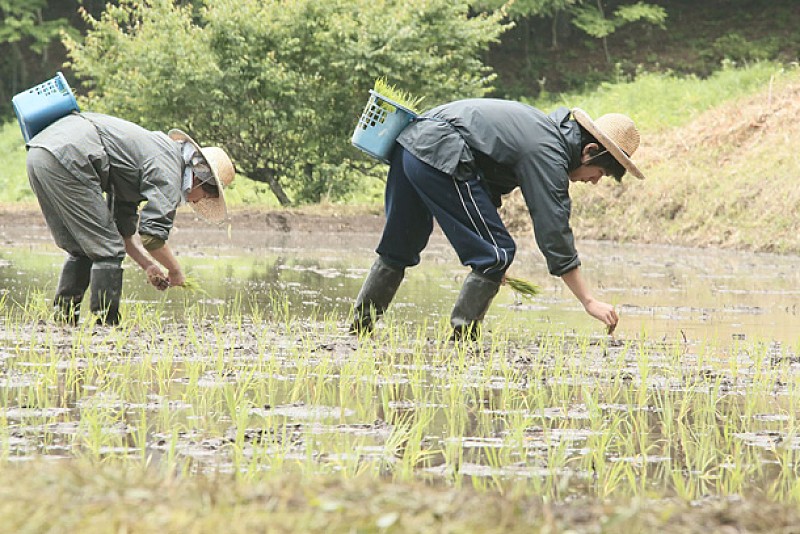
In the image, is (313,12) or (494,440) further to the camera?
(313,12)

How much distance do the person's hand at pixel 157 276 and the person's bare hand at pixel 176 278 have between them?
3 cm

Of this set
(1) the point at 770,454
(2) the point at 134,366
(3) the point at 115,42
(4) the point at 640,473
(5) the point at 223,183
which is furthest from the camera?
(3) the point at 115,42

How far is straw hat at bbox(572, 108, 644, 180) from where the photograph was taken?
6.42 meters

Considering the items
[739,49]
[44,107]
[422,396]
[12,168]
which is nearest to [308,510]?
[422,396]

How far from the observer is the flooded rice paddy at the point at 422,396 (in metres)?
3.87

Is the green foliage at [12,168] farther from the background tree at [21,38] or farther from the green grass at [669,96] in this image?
the green grass at [669,96]

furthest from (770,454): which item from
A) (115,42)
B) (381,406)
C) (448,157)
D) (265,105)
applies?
(115,42)

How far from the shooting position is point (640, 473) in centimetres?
396

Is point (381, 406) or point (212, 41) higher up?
point (212, 41)

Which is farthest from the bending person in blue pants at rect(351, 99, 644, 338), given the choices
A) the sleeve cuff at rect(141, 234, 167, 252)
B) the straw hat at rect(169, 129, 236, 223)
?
the sleeve cuff at rect(141, 234, 167, 252)

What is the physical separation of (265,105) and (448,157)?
14122 millimetres

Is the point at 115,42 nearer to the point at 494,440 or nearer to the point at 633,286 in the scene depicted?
the point at 633,286

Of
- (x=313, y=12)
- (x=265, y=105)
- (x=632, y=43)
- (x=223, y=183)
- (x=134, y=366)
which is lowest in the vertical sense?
(x=134, y=366)

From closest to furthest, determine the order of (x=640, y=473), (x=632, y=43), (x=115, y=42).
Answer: (x=640, y=473), (x=115, y=42), (x=632, y=43)
